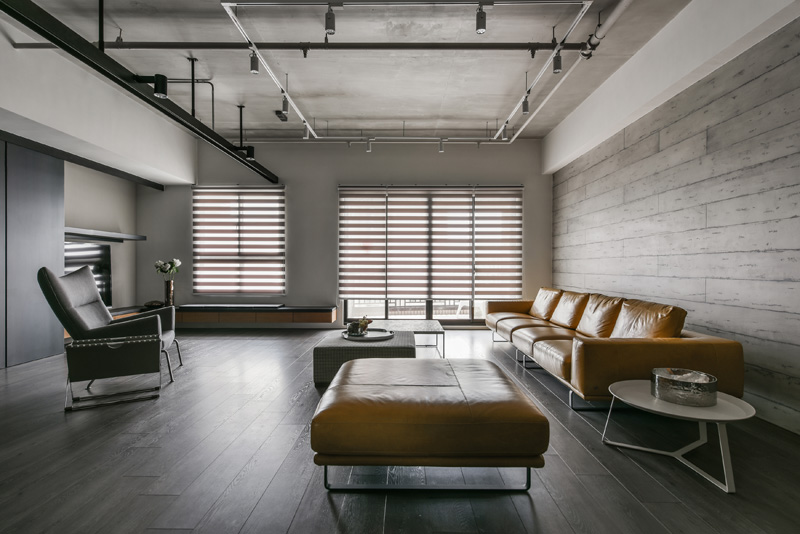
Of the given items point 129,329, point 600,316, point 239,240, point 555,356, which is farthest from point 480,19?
point 239,240

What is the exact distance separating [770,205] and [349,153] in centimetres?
594

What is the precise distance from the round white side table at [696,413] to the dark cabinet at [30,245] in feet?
20.4

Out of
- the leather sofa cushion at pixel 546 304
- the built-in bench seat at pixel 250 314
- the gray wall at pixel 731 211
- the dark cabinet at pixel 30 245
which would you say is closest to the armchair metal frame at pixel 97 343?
the dark cabinet at pixel 30 245

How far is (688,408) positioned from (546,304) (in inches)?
136

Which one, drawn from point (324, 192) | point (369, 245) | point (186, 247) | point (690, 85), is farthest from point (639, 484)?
point (186, 247)

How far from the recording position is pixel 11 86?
3.81 meters

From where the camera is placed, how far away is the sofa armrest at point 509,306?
241 inches

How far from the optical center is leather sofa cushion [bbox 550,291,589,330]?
4.78m

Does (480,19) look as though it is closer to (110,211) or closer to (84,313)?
(84,313)

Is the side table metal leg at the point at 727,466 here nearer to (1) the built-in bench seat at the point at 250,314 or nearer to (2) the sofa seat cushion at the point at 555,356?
(2) the sofa seat cushion at the point at 555,356

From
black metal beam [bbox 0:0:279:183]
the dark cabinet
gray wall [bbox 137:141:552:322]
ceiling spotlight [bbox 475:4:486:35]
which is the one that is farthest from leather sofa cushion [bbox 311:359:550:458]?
gray wall [bbox 137:141:552:322]

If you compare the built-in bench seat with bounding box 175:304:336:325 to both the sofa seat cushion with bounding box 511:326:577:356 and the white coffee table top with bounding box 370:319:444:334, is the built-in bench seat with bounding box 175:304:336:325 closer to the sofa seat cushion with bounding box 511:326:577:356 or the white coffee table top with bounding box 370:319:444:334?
the white coffee table top with bounding box 370:319:444:334

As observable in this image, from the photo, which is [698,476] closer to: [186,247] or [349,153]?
[349,153]

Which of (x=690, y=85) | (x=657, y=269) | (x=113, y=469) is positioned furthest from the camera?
(x=657, y=269)
